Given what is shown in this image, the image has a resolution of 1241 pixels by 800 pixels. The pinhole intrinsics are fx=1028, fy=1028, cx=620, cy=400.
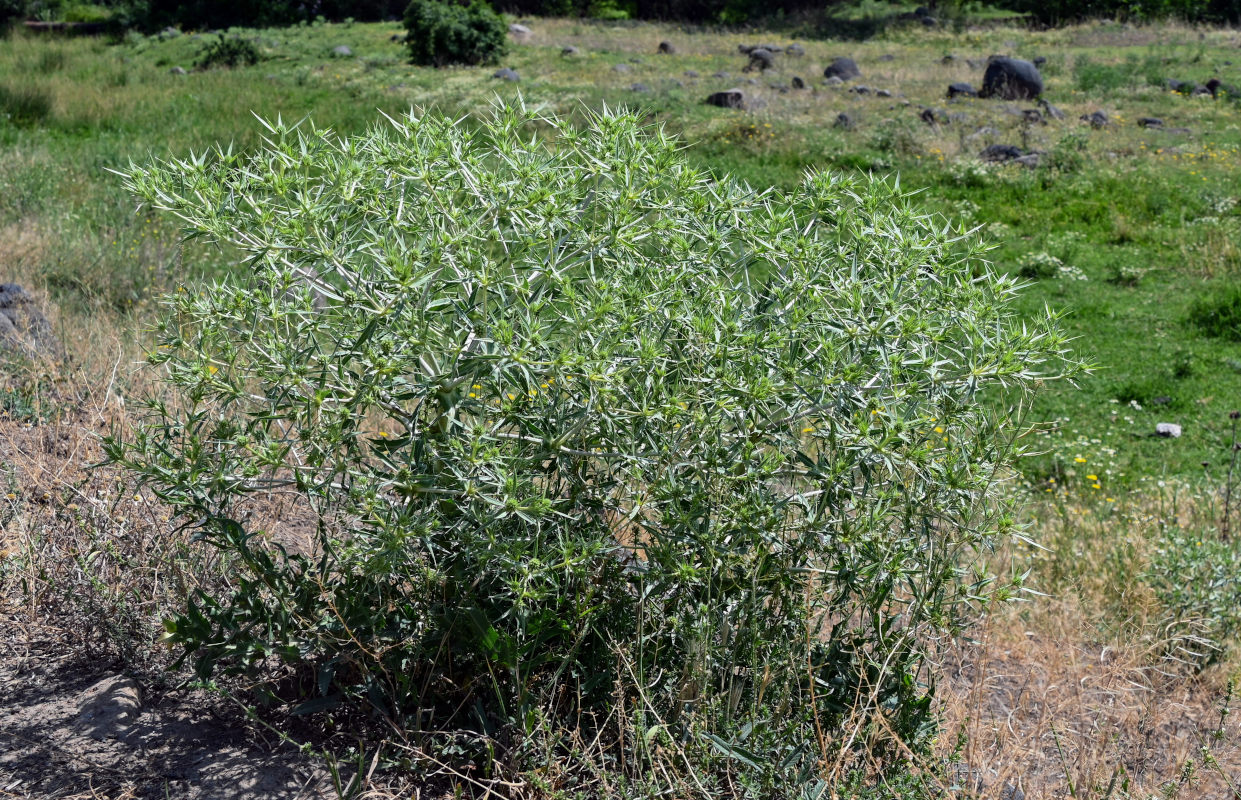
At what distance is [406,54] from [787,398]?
962 inches

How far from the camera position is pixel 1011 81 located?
19.0 metres

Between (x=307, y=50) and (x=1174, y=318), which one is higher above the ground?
(x=307, y=50)

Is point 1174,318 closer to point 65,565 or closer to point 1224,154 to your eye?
point 1224,154

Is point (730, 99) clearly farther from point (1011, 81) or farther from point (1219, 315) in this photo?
point (1219, 315)

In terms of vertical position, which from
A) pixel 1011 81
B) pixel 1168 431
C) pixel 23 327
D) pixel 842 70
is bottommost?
pixel 1168 431

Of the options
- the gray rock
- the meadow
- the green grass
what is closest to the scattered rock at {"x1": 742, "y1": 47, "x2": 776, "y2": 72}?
the green grass

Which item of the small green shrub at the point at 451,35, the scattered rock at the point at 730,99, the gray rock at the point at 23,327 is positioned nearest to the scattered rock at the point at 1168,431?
the gray rock at the point at 23,327

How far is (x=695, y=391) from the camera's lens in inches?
101

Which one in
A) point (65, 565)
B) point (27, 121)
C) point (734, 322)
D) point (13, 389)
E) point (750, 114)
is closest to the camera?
point (734, 322)

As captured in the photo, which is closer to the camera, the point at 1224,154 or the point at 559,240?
the point at 559,240

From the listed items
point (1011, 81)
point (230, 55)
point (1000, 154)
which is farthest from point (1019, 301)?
point (230, 55)

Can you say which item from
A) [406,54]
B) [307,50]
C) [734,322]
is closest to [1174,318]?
[734,322]

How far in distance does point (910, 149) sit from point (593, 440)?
1270 centimetres

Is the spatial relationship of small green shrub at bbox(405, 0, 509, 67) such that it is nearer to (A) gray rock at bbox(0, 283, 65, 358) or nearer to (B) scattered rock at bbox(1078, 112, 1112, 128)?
(B) scattered rock at bbox(1078, 112, 1112, 128)
